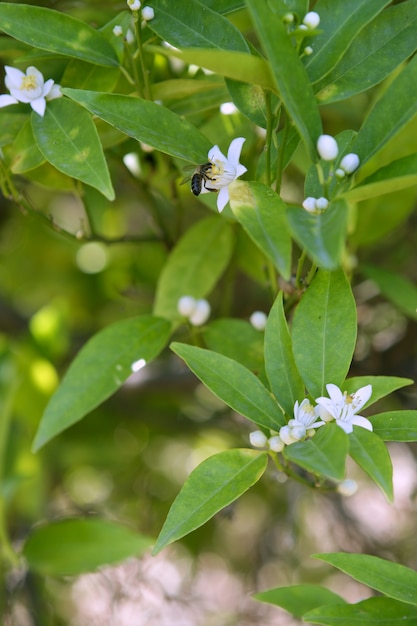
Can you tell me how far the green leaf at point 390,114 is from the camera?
72cm

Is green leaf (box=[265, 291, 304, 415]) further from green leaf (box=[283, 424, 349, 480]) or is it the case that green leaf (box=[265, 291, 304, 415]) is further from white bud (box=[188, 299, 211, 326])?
white bud (box=[188, 299, 211, 326])

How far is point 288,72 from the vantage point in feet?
2.18

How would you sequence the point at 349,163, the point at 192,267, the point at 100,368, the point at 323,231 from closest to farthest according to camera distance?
the point at 323,231, the point at 349,163, the point at 100,368, the point at 192,267

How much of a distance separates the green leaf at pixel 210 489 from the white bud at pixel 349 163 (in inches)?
10.8

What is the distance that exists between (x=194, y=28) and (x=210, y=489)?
443mm

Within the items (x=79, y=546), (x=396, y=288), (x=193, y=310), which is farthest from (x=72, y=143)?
(x=79, y=546)

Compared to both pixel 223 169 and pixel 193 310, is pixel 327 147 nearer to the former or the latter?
pixel 223 169

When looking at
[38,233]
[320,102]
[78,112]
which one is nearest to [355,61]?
[320,102]

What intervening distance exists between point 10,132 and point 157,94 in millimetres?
173

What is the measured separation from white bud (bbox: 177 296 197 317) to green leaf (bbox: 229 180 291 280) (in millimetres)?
341

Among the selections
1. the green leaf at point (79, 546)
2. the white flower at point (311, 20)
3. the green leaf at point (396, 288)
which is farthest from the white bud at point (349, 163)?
the green leaf at point (79, 546)

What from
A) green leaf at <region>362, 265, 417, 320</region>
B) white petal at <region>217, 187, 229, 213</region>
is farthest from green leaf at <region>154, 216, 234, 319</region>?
white petal at <region>217, 187, 229, 213</region>

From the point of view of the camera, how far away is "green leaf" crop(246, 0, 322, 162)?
2.10 feet

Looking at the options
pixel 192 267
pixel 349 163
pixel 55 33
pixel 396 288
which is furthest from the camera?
pixel 396 288
